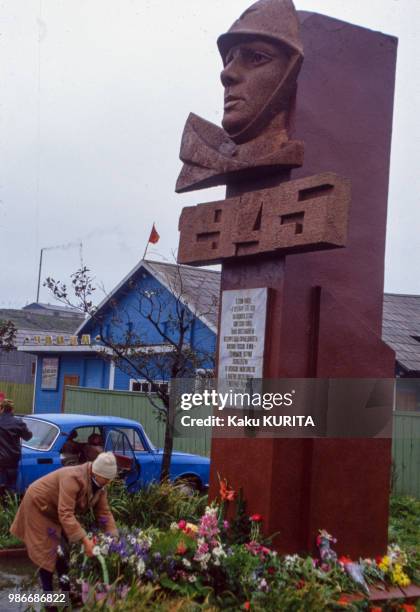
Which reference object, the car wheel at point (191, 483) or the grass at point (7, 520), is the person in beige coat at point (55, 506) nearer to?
the grass at point (7, 520)

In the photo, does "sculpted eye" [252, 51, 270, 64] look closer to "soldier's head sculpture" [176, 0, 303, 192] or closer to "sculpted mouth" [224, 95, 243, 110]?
"soldier's head sculpture" [176, 0, 303, 192]

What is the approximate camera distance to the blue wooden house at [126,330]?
790 inches

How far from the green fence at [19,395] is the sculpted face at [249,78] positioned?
90.1 feet

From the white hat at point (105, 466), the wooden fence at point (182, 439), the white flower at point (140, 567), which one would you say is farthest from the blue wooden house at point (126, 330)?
the white flower at point (140, 567)

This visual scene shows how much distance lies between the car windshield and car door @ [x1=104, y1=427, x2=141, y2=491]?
0.87 meters

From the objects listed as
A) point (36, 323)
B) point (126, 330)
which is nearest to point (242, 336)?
point (126, 330)

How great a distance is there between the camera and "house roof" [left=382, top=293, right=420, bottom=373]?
681 inches

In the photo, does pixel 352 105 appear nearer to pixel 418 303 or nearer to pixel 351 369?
pixel 351 369

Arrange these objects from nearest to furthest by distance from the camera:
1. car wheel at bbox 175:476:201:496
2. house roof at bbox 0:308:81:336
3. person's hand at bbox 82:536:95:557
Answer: person's hand at bbox 82:536:95:557 < car wheel at bbox 175:476:201:496 < house roof at bbox 0:308:81:336

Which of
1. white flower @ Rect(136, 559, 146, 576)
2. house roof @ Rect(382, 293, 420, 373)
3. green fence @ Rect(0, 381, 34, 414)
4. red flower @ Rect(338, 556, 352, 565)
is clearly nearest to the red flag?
house roof @ Rect(382, 293, 420, 373)

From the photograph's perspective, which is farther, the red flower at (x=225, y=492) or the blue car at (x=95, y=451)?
the blue car at (x=95, y=451)

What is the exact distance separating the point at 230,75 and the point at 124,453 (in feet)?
20.7

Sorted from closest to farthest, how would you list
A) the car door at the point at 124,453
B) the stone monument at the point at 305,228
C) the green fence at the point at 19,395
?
the stone monument at the point at 305,228 → the car door at the point at 124,453 → the green fence at the point at 19,395

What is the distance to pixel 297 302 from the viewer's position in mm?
7176
